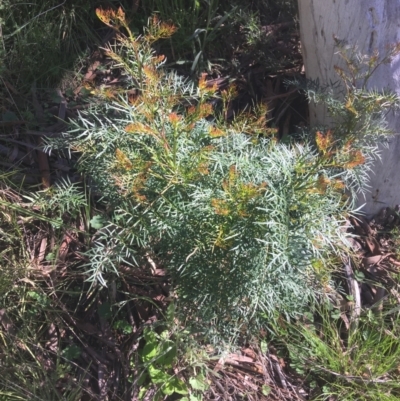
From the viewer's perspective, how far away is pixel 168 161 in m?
1.69

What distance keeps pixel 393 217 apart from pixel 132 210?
1.59 meters

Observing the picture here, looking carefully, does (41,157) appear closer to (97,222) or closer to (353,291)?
(97,222)

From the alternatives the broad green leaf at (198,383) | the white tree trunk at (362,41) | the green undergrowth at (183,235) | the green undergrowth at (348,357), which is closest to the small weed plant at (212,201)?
the green undergrowth at (183,235)

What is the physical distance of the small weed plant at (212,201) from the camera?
1.69 metres

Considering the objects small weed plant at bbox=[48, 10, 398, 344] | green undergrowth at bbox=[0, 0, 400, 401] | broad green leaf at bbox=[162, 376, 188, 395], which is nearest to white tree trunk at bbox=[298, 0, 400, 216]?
green undergrowth at bbox=[0, 0, 400, 401]

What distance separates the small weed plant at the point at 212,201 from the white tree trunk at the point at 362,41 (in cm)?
61

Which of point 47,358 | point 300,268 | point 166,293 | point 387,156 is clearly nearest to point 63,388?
point 47,358

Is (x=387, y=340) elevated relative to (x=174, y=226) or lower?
lower

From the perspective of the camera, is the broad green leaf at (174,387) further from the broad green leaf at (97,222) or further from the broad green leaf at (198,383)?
the broad green leaf at (97,222)

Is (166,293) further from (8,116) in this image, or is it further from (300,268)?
(8,116)

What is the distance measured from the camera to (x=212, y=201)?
1656 mm

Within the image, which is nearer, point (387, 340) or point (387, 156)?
point (387, 340)

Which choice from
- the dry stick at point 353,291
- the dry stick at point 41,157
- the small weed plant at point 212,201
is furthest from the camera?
the dry stick at point 41,157

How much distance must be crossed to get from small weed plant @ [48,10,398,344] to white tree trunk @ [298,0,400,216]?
61 cm
